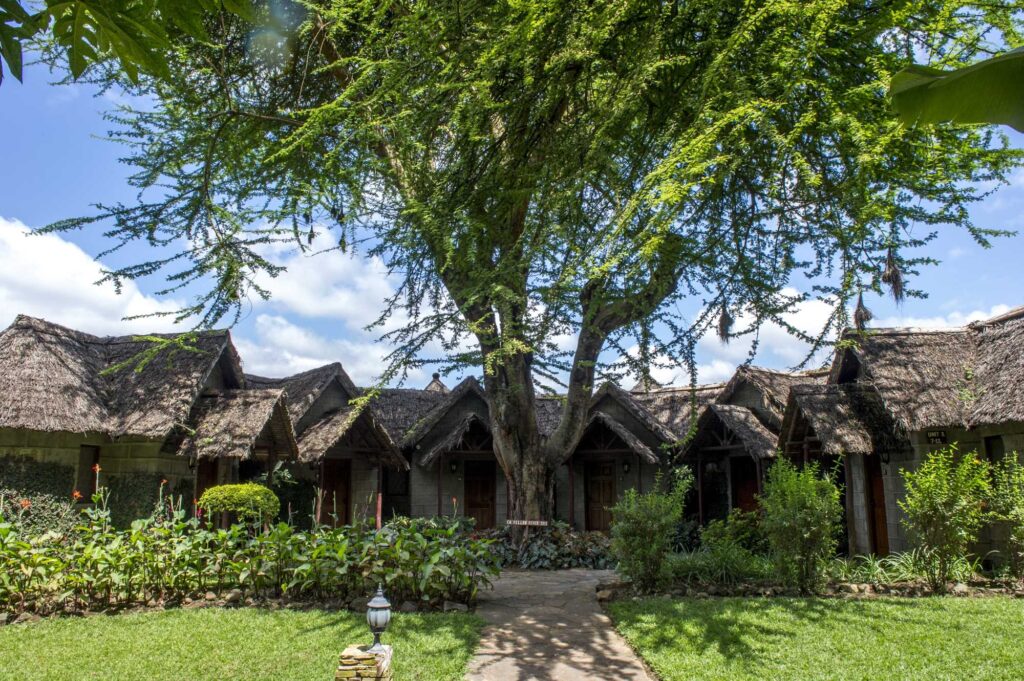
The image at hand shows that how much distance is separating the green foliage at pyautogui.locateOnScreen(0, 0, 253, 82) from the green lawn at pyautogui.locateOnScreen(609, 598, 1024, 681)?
20.3ft

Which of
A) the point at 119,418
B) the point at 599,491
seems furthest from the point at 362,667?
the point at 599,491

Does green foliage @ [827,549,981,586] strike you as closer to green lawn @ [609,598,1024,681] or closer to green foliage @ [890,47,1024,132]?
green lawn @ [609,598,1024,681]

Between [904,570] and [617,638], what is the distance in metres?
5.05

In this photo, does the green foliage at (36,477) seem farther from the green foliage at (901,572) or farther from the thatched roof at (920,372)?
the thatched roof at (920,372)

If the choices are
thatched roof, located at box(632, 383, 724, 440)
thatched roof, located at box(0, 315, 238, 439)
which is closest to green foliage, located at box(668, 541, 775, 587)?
thatched roof, located at box(0, 315, 238, 439)

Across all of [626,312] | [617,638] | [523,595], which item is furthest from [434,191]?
[523,595]

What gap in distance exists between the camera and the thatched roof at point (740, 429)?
1869 cm

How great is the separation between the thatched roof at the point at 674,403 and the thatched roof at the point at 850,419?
7799 millimetres

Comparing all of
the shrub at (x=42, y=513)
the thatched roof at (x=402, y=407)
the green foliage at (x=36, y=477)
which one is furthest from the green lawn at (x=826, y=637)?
the thatched roof at (x=402, y=407)

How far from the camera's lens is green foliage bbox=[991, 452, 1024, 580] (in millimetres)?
10047

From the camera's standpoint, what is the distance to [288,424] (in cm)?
1736

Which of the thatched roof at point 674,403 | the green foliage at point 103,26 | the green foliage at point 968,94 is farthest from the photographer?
the thatched roof at point 674,403

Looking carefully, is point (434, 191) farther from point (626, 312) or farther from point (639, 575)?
point (639, 575)

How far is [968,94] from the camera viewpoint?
1.79 meters
